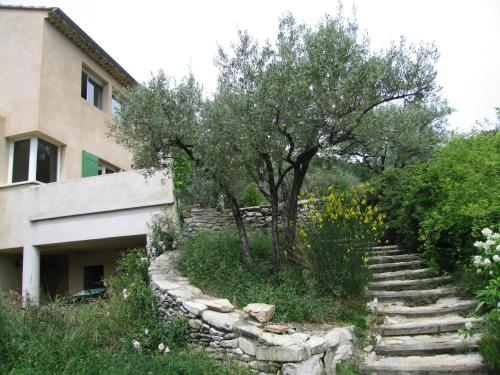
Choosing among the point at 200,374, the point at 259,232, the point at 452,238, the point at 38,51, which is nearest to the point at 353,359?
the point at 200,374

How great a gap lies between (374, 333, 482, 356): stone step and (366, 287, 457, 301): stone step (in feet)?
4.54

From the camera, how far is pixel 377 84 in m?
7.49

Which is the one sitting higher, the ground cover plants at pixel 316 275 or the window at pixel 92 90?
the window at pixel 92 90

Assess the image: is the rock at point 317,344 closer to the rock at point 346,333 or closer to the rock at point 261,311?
the rock at point 346,333

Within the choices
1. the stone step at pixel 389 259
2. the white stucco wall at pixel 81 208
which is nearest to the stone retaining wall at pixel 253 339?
the stone step at pixel 389 259

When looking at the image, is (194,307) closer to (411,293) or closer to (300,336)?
(300,336)

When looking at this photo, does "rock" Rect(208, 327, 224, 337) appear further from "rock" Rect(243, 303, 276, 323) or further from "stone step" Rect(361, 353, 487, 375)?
"stone step" Rect(361, 353, 487, 375)

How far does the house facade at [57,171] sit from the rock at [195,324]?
181 inches

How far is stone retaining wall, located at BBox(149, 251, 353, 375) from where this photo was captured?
17.1 ft

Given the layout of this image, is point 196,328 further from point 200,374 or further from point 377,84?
point 377,84

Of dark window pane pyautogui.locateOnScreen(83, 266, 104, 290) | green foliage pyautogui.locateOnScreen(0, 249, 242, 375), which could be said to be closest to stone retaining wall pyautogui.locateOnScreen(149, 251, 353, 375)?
green foliage pyautogui.locateOnScreen(0, 249, 242, 375)

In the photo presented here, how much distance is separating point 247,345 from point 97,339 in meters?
2.34

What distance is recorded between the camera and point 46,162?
40.8ft

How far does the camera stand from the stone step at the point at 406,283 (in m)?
7.94
